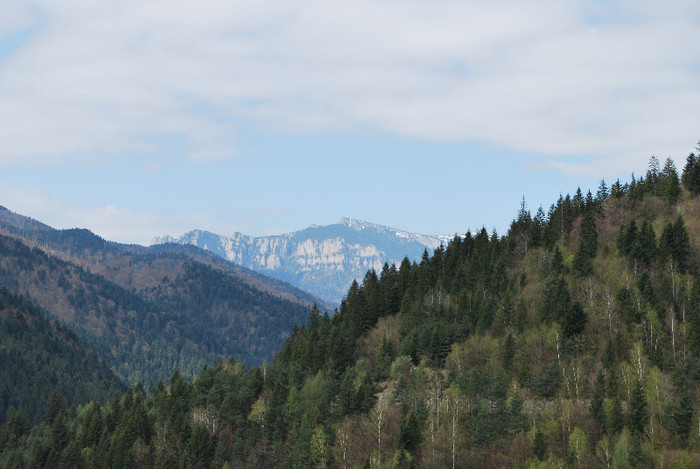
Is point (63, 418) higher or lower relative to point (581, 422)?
lower

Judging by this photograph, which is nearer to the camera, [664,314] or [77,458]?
[664,314]

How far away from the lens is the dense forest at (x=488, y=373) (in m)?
110

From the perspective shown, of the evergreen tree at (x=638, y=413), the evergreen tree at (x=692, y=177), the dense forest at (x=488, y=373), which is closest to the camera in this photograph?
the evergreen tree at (x=638, y=413)

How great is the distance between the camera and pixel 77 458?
15338cm

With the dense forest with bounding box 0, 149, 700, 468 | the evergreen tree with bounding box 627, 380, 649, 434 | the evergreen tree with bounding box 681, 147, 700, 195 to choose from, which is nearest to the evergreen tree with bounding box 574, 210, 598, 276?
the dense forest with bounding box 0, 149, 700, 468

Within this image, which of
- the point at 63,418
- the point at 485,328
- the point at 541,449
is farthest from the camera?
the point at 63,418

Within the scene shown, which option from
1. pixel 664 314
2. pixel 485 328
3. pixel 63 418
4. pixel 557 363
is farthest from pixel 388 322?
pixel 63 418

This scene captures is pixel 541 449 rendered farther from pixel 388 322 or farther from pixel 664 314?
pixel 388 322

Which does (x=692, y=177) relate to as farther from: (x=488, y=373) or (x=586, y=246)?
(x=488, y=373)

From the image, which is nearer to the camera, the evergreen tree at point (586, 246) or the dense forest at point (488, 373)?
the dense forest at point (488, 373)

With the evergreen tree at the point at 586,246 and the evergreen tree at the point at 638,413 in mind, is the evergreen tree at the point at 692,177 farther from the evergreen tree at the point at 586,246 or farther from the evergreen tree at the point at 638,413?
the evergreen tree at the point at 638,413

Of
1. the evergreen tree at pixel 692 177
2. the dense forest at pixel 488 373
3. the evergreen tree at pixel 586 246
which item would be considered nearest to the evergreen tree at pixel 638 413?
the dense forest at pixel 488 373

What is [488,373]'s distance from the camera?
422 feet

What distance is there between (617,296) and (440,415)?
37.5 metres
